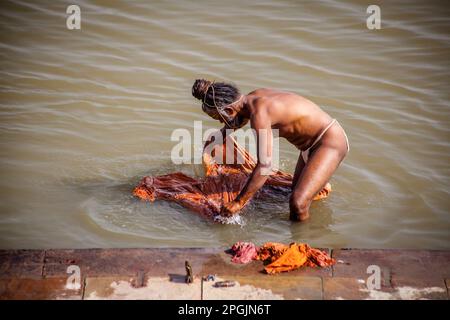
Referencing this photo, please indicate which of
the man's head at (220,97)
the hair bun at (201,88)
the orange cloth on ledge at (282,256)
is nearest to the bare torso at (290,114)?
the man's head at (220,97)

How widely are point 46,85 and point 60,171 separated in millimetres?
2166

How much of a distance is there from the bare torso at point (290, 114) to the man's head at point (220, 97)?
130 millimetres

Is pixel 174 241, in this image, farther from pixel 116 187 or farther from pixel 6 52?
pixel 6 52

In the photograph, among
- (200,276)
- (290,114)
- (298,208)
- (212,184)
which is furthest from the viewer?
(212,184)

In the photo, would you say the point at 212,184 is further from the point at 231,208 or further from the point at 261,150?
the point at 261,150

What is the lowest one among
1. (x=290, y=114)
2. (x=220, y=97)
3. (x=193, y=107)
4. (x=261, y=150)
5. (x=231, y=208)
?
(x=231, y=208)

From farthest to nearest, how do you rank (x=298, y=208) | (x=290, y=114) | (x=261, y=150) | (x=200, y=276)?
1. (x=298, y=208)
2. (x=290, y=114)
3. (x=261, y=150)
4. (x=200, y=276)

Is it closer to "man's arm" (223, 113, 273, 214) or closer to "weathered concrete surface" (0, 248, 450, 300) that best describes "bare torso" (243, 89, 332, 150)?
"man's arm" (223, 113, 273, 214)

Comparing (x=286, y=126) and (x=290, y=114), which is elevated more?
(x=290, y=114)

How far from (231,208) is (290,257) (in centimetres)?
108

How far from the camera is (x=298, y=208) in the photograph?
240 inches

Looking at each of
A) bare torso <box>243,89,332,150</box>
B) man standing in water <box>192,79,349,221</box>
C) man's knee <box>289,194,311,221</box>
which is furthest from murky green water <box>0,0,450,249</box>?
bare torso <box>243,89,332,150</box>

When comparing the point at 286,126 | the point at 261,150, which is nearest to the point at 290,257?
the point at 261,150
